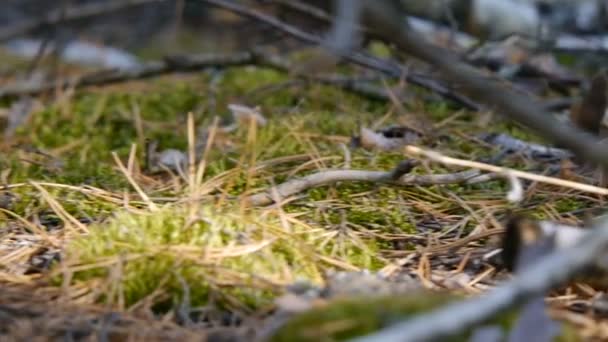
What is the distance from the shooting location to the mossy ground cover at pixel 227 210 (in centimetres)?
135

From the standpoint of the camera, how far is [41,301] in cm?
131

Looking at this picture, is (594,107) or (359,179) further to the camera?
(594,107)

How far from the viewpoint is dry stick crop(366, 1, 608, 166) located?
39.9 inches

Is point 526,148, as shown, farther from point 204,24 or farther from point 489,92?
point 204,24

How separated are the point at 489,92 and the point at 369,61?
6.11ft

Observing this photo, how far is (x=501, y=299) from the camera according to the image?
37.4 inches

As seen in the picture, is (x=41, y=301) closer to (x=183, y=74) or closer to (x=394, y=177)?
(x=394, y=177)

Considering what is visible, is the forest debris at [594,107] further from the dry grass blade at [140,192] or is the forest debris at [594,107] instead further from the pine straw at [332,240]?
the dry grass blade at [140,192]

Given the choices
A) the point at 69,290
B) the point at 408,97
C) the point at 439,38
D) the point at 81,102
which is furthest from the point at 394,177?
the point at 439,38

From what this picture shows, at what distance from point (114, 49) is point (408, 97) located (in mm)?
2927

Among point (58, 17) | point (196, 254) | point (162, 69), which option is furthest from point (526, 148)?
point (58, 17)

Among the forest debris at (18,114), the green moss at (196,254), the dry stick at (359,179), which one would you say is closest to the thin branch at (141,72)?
the forest debris at (18,114)

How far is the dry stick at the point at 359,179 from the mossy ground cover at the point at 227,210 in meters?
0.03

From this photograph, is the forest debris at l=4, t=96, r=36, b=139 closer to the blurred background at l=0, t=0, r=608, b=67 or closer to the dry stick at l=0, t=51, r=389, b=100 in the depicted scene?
the dry stick at l=0, t=51, r=389, b=100
